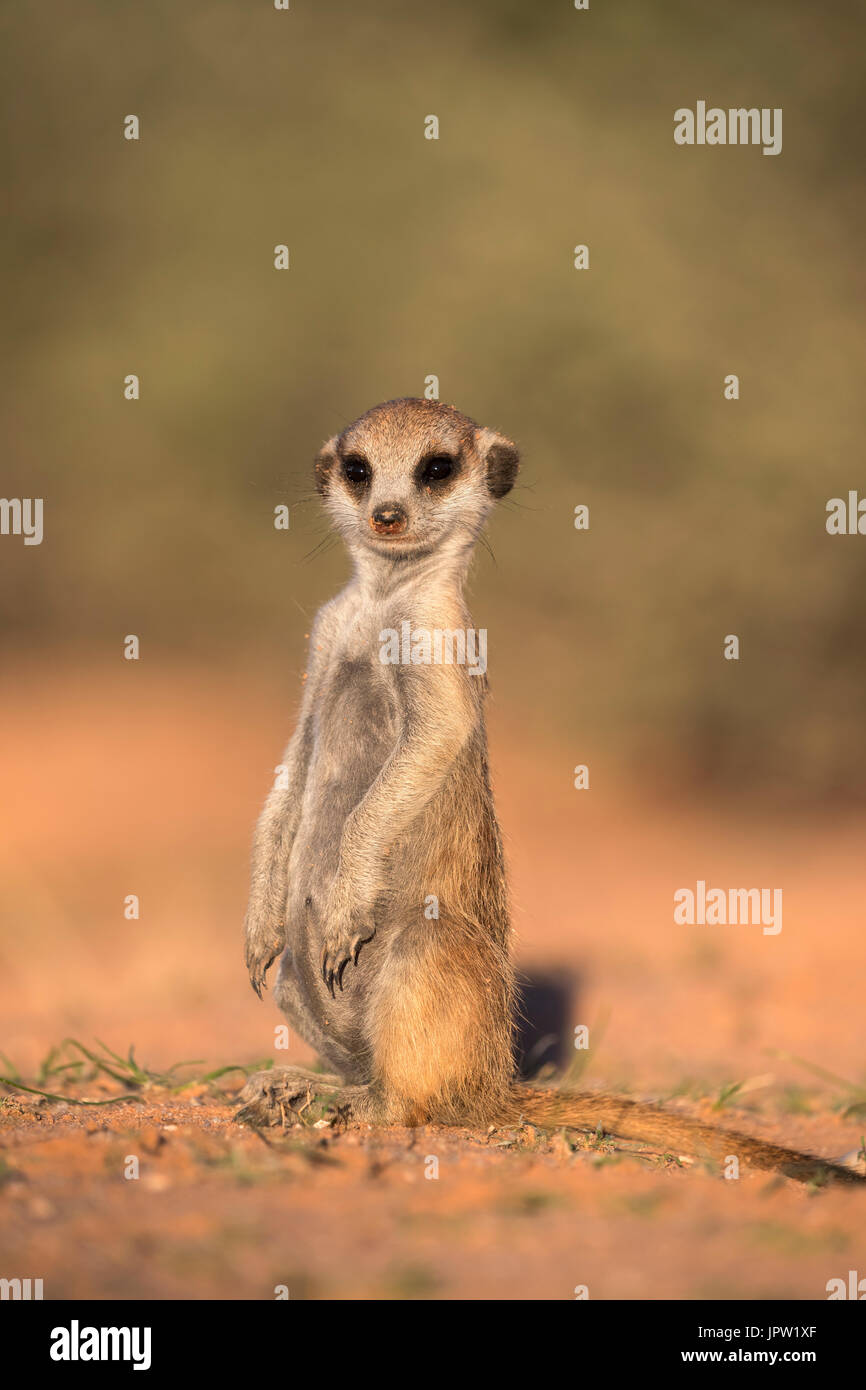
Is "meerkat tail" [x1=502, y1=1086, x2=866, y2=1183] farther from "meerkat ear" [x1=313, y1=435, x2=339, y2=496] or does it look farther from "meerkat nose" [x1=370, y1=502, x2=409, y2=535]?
"meerkat ear" [x1=313, y1=435, x2=339, y2=496]

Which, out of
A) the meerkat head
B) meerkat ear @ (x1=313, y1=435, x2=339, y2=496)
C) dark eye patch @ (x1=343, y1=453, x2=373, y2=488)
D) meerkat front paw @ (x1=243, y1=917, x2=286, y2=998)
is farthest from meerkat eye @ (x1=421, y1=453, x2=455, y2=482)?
meerkat front paw @ (x1=243, y1=917, x2=286, y2=998)

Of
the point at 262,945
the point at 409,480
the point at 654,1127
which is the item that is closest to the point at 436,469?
the point at 409,480

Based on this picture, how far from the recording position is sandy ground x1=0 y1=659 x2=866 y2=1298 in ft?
9.43

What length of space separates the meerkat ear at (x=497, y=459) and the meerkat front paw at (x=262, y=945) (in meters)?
1.67

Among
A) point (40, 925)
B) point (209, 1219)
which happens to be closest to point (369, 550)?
point (209, 1219)

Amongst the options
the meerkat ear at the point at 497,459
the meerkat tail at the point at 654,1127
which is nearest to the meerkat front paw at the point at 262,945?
the meerkat tail at the point at 654,1127

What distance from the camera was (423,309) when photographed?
16.8 m

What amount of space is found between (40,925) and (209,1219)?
635 cm

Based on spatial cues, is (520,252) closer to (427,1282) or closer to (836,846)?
(836,846)

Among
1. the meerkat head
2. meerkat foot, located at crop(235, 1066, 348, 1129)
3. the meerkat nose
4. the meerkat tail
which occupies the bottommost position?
the meerkat tail

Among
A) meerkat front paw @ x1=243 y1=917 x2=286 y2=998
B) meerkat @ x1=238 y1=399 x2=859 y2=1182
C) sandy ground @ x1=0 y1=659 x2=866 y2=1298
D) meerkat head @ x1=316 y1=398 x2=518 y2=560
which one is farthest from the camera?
meerkat front paw @ x1=243 y1=917 x2=286 y2=998

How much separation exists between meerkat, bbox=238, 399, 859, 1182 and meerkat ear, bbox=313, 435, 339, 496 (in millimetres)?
29
